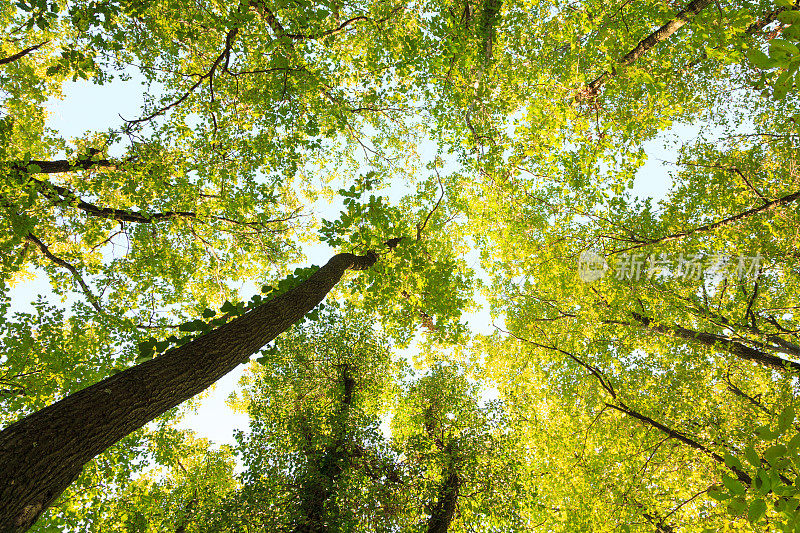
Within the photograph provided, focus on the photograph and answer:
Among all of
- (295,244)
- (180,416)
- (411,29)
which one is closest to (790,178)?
(411,29)

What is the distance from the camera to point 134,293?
10.4 meters

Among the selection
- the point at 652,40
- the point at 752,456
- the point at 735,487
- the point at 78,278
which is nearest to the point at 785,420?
the point at 752,456

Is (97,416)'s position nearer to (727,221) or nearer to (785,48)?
(785,48)

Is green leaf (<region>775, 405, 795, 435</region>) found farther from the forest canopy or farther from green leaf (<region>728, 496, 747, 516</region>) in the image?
the forest canopy

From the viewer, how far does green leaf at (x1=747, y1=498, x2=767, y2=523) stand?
166 centimetres

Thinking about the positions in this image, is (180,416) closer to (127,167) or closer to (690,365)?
(127,167)

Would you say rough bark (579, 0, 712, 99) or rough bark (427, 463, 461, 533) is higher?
rough bark (579, 0, 712, 99)

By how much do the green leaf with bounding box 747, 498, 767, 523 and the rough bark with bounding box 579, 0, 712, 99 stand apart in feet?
32.3

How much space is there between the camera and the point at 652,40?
33.7 feet

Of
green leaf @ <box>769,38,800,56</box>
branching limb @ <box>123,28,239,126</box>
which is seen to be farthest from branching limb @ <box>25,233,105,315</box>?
green leaf @ <box>769,38,800,56</box>

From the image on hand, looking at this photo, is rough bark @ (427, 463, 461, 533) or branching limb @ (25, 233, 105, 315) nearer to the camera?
branching limb @ (25, 233, 105, 315)

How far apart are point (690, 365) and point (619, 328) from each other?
291cm

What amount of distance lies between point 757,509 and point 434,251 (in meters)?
8.57

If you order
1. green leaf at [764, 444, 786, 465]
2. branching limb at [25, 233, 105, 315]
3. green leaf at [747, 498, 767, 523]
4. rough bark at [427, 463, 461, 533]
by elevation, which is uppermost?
branching limb at [25, 233, 105, 315]
